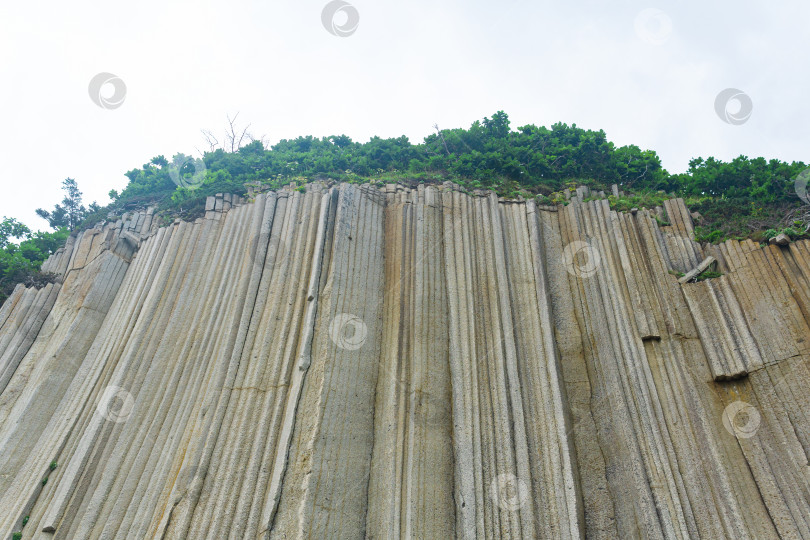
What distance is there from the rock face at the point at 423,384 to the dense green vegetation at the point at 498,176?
1.53 meters

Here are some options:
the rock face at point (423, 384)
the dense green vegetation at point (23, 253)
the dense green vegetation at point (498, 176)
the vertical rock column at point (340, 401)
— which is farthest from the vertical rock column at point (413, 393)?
the dense green vegetation at point (23, 253)

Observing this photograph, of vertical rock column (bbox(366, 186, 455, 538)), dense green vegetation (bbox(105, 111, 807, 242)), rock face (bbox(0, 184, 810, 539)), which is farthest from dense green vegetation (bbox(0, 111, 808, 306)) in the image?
Result: vertical rock column (bbox(366, 186, 455, 538))

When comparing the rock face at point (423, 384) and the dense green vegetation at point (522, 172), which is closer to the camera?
the rock face at point (423, 384)

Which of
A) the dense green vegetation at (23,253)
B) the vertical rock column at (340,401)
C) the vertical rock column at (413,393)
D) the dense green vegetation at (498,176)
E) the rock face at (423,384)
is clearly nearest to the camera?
the vertical rock column at (340,401)

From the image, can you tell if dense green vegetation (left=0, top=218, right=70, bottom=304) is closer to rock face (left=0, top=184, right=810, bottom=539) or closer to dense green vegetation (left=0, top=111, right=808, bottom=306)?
dense green vegetation (left=0, top=111, right=808, bottom=306)

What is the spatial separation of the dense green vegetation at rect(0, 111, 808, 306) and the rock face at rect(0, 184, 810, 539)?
1533 mm

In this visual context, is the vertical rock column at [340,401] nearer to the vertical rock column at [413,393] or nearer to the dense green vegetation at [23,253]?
the vertical rock column at [413,393]

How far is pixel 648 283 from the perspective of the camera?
10953 millimetres

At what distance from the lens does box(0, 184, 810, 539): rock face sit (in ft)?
26.4

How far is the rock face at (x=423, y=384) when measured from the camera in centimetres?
804

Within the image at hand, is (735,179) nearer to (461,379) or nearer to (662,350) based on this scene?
(662,350)

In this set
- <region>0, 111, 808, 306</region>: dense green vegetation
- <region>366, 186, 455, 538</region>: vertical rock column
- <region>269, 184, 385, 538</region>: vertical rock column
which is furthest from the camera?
<region>0, 111, 808, 306</region>: dense green vegetation

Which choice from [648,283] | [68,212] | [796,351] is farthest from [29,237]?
[796,351]

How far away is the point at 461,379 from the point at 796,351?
5.93 meters
